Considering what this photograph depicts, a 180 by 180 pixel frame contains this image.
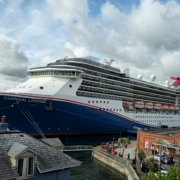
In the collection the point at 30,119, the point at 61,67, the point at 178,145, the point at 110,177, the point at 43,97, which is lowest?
the point at 110,177

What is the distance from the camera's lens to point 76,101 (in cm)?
3503

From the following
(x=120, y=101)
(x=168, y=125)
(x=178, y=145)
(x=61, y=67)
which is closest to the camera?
(x=178, y=145)

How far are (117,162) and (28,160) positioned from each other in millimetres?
16529

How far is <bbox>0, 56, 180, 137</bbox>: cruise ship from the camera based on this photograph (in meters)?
30.7

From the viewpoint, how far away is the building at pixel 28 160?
807 centimetres

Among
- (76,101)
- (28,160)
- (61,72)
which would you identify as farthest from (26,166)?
(61,72)

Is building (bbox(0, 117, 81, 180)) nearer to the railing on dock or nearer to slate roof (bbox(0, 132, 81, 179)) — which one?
slate roof (bbox(0, 132, 81, 179))

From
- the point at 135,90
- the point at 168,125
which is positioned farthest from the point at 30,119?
the point at 168,125

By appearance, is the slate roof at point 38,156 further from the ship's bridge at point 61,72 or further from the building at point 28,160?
the ship's bridge at point 61,72

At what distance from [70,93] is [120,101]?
1362 cm

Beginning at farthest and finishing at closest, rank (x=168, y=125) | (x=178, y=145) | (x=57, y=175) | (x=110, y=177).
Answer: (x=168, y=125) → (x=178, y=145) → (x=110, y=177) → (x=57, y=175)

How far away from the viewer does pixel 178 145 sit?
25703 millimetres

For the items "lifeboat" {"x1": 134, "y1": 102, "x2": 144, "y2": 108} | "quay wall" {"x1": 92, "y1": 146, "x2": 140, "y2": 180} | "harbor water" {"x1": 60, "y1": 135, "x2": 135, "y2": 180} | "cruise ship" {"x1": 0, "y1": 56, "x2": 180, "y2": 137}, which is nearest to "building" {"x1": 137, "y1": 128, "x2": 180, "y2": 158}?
"quay wall" {"x1": 92, "y1": 146, "x2": 140, "y2": 180}

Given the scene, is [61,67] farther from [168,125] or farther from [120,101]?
[168,125]
